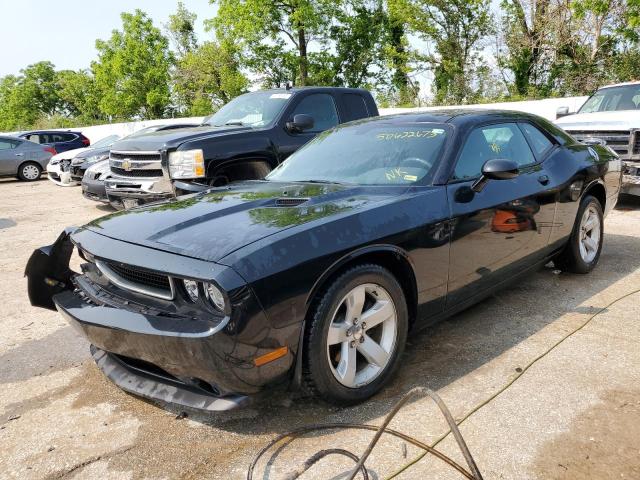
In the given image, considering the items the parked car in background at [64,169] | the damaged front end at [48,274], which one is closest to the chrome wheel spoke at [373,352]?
the damaged front end at [48,274]

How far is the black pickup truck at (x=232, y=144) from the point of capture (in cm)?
600

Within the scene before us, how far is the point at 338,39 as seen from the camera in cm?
3328

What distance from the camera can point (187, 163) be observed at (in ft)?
19.6

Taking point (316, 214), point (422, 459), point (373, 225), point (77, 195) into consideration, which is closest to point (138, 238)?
point (316, 214)

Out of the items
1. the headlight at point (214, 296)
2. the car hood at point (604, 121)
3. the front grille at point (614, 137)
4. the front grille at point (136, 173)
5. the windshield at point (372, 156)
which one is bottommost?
the front grille at point (614, 137)

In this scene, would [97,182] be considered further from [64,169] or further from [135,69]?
[135,69]

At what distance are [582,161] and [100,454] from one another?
13.4ft

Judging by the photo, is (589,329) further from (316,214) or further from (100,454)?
(100,454)

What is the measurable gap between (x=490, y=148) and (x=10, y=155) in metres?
16.1

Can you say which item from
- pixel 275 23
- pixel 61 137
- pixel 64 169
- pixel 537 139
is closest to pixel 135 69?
pixel 275 23

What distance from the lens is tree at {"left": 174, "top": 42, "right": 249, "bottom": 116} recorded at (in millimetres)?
34562

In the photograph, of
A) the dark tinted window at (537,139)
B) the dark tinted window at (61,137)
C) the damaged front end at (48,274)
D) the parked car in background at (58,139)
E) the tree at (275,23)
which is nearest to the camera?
the damaged front end at (48,274)

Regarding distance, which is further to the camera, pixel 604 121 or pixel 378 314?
pixel 604 121

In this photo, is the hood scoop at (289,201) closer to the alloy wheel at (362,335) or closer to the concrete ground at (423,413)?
the alloy wheel at (362,335)
